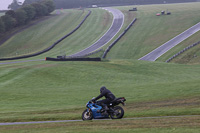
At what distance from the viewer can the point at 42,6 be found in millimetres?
142875

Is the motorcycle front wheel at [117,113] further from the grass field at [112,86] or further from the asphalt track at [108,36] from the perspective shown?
the asphalt track at [108,36]

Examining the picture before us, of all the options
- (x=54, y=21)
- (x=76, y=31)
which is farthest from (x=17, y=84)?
(x=54, y=21)

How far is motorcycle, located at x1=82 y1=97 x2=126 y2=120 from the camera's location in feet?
62.1

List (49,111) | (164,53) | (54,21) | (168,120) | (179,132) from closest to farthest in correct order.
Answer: (179,132) < (168,120) < (49,111) < (164,53) < (54,21)

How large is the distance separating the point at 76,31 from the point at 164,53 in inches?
1928

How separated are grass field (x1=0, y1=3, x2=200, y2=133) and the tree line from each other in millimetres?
7149

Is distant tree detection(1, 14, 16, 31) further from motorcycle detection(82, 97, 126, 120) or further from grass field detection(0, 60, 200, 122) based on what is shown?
motorcycle detection(82, 97, 126, 120)

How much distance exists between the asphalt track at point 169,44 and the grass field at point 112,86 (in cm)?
268

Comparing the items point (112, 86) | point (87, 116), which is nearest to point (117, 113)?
point (87, 116)

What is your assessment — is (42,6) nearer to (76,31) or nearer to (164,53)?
(76,31)

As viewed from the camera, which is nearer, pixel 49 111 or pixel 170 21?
pixel 49 111

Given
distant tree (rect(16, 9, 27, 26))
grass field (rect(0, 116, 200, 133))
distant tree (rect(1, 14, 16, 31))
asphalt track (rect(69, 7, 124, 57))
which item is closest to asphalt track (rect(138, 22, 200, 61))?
asphalt track (rect(69, 7, 124, 57))

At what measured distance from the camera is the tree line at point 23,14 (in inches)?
4565

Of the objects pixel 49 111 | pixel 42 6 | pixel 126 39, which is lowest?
pixel 49 111
